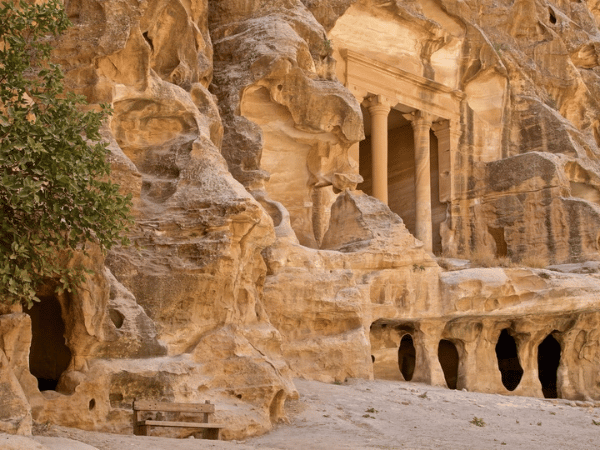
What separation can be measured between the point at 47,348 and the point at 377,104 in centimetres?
1472

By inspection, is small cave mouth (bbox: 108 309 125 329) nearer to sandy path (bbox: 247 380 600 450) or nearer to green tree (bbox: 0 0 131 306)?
green tree (bbox: 0 0 131 306)

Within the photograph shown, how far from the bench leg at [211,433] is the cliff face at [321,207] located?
0.51 m

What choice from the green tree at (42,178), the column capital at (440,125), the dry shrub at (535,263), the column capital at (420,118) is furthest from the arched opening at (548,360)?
the green tree at (42,178)

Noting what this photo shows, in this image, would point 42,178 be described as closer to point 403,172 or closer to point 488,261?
point 488,261

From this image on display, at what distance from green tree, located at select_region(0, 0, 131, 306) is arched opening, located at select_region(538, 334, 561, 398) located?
17.5 metres

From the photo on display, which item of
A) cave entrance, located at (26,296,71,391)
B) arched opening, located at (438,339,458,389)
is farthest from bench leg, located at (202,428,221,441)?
arched opening, located at (438,339,458,389)

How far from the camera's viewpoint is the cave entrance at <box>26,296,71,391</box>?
10234 millimetres

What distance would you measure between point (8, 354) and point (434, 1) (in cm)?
1941

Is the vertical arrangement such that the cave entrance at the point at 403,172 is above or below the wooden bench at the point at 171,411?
above

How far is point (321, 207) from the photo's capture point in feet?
63.6

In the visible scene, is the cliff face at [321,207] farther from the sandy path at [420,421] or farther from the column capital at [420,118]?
the sandy path at [420,421]

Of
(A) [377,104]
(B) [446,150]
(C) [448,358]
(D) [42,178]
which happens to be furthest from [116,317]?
(B) [446,150]

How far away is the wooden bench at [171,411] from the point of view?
8.99 metres

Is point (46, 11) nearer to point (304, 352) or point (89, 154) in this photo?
point (89, 154)
